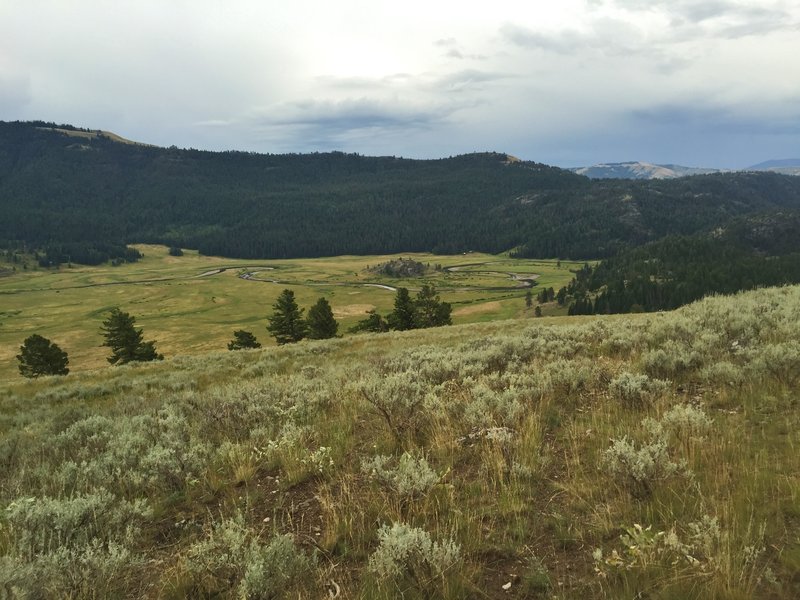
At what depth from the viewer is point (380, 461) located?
6105 mm

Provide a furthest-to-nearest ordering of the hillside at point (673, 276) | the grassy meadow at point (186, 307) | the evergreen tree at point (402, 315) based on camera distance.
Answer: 1. the hillside at point (673, 276)
2. the grassy meadow at point (186, 307)
3. the evergreen tree at point (402, 315)

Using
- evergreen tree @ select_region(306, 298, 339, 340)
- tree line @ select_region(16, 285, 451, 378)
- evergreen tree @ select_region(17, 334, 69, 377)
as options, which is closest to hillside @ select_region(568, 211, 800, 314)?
tree line @ select_region(16, 285, 451, 378)

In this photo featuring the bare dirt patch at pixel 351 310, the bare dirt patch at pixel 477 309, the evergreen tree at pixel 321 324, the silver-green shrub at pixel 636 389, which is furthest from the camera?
the bare dirt patch at pixel 351 310

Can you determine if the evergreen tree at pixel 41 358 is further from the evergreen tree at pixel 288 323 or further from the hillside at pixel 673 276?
the hillside at pixel 673 276

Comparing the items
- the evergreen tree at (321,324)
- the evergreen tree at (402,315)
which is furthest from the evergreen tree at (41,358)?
the evergreen tree at (402,315)

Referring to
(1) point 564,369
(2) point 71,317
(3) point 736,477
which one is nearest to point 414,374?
(1) point 564,369

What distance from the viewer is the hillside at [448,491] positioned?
405 cm

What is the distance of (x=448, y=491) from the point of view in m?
5.50

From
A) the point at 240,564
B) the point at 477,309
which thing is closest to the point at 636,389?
the point at 240,564

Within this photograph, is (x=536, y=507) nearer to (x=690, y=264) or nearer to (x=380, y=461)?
(x=380, y=461)

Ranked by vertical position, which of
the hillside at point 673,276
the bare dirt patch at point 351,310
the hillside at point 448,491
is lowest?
the bare dirt patch at point 351,310

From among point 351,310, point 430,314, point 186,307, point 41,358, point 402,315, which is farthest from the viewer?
point 186,307

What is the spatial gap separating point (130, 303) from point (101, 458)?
175 meters

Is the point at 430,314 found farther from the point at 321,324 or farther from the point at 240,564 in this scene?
the point at 240,564
